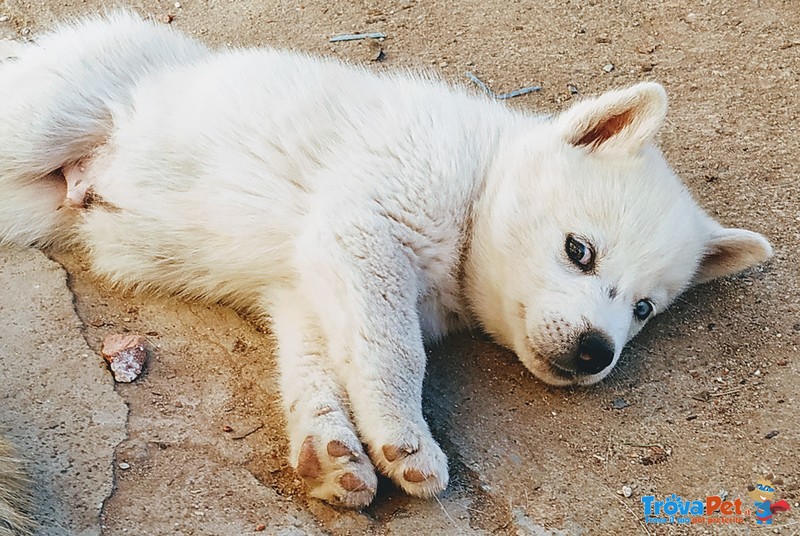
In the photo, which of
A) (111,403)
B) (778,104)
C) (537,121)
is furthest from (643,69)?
(111,403)

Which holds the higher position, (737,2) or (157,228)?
(157,228)

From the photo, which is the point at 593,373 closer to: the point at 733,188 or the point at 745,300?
the point at 745,300

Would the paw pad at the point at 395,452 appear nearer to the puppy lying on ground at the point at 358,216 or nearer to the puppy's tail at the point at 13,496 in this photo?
the puppy lying on ground at the point at 358,216

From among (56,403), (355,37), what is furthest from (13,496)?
(355,37)

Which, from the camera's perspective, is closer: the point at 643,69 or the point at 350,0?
the point at 643,69

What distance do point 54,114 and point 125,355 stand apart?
1314 mm

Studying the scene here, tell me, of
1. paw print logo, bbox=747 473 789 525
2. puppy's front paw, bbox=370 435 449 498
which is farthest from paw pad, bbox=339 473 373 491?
paw print logo, bbox=747 473 789 525

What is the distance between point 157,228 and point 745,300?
260cm

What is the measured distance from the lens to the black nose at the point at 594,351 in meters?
3.42

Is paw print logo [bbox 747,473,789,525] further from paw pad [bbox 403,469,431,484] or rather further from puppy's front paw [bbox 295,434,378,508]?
puppy's front paw [bbox 295,434,378,508]

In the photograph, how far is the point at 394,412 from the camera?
315 centimetres

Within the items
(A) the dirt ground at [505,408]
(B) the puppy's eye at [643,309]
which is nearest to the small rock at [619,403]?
(A) the dirt ground at [505,408]

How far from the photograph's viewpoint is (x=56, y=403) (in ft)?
10.7

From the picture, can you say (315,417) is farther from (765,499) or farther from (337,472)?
(765,499)
